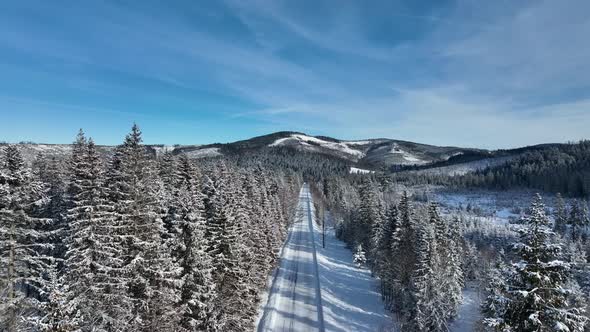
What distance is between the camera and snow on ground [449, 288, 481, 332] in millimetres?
48562

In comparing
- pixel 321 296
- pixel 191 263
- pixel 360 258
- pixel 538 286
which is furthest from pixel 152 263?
pixel 360 258

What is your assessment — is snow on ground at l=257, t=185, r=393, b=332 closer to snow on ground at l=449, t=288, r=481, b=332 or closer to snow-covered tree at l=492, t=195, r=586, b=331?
snow on ground at l=449, t=288, r=481, b=332

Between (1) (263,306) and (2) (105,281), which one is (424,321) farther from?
(2) (105,281)

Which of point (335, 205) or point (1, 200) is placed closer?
point (1, 200)

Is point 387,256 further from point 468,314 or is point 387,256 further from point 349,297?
point 468,314

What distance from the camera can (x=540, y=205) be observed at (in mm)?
16453

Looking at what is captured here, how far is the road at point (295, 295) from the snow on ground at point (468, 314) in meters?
17.9

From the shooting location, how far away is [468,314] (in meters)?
55.1

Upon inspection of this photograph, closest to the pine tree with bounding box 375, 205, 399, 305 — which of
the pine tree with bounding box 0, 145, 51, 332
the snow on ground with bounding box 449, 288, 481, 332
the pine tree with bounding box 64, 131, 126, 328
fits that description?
the snow on ground with bounding box 449, 288, 481, 332

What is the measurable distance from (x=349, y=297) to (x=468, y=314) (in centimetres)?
1712

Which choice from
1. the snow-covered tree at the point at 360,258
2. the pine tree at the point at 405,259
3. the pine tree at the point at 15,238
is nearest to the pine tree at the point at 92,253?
the pine tree at the point at 15,238

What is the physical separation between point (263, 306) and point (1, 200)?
37494 millimetres

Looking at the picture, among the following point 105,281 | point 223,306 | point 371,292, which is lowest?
point 371,292

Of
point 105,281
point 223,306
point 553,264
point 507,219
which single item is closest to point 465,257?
point 223,306
